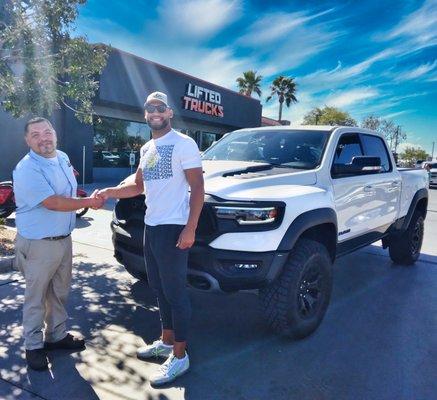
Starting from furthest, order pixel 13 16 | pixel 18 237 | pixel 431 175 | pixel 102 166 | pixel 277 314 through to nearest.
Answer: pixel 431 175
pixel 102 166
pixel 13 16
pixel 277 314
pixel 18 237

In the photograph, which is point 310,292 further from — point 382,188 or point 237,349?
point 382,188

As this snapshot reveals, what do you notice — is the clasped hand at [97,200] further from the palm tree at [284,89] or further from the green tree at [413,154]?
the green tree at [413,154]

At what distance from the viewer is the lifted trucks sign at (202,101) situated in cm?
2009

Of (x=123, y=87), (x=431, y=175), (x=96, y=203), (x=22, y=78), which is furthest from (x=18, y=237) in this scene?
(x=431, y=175)

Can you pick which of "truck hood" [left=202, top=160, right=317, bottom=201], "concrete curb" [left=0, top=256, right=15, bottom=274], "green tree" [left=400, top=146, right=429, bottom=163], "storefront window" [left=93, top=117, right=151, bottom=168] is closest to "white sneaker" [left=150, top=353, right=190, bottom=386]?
"truck hood" [left=202, top=160, right=317, bottom=201]

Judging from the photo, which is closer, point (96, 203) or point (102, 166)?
point (96, 203)

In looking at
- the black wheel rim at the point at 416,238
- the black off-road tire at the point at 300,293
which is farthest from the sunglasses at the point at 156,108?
the black wheel rim at the point at 416,238

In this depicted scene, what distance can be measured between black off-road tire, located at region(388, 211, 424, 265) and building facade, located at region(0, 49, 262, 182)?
939 centimetres

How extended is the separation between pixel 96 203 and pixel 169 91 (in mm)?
16418

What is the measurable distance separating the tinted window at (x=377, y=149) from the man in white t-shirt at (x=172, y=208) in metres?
3.16

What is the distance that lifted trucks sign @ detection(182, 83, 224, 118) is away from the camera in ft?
65.9

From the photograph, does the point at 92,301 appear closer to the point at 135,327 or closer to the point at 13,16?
the point at 135,327

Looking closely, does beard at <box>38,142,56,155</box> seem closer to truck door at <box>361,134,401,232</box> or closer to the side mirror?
the side mirror

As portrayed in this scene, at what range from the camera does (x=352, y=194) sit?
14.1ft
